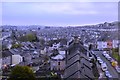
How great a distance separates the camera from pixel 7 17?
2268mm

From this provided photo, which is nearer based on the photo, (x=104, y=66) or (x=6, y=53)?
(x=104, y=66)

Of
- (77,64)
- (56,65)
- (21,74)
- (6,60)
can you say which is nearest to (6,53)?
(6,60)

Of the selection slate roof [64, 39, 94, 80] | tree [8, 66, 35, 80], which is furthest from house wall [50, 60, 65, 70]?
tree [8, 66, 35, 80]

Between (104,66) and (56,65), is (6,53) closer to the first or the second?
(56,65)

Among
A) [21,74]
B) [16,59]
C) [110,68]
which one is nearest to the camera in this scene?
[21,74]

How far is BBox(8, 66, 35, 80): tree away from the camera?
89.7 inches

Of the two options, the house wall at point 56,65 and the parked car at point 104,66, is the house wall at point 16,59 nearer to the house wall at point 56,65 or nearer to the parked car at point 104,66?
the house wall at point 56,65

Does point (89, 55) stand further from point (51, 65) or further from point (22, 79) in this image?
point (22, 79)

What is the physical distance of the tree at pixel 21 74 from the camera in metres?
2.28

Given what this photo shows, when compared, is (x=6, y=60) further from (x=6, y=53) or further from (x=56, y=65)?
(x=56, y=65)

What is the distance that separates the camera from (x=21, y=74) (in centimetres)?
229

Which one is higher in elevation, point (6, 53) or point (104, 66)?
point (6, 53)

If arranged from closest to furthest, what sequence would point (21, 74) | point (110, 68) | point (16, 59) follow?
1. point (21, 74)
2. point (110, 68)
3. point (16, 59)

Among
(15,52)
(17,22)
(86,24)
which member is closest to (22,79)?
(15,52)
